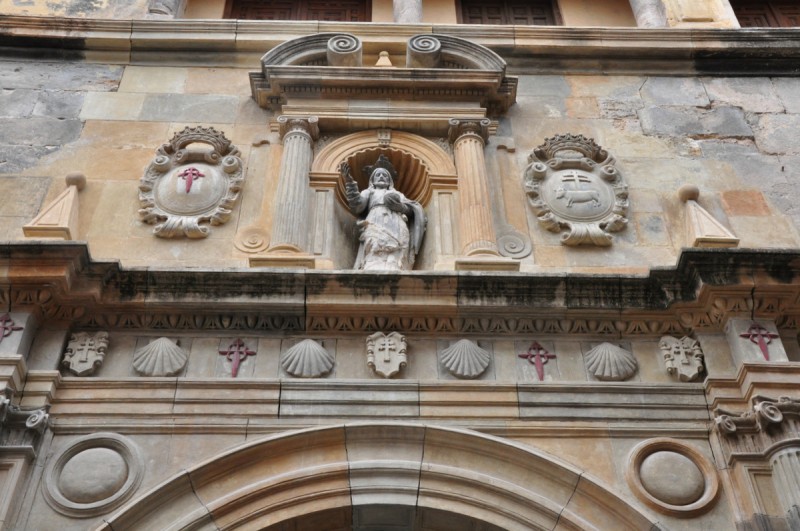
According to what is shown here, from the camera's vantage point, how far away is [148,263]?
8.33m

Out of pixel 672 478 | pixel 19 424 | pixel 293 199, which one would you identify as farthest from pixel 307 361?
pixel 672 478

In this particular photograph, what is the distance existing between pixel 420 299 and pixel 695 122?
424 centimetres

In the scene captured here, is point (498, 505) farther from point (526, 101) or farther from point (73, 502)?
point (526, 101)

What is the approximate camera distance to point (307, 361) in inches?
291

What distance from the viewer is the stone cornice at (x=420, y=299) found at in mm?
7594

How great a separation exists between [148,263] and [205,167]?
1.32m

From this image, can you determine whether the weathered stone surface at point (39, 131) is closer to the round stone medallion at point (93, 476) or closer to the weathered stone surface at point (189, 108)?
the weathered stone surface at point (189, 108)

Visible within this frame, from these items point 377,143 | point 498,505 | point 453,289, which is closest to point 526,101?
point 377,143

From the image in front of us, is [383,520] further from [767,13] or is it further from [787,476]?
[767,13]

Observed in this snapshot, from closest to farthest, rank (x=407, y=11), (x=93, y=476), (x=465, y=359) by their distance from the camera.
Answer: (x=93, y=476) < (x=465, y=359) < (x=407, y=11)

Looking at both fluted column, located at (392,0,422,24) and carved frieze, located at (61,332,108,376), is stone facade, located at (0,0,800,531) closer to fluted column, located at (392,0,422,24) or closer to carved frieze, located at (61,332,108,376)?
carved frieze, located at (61,332,108,376)

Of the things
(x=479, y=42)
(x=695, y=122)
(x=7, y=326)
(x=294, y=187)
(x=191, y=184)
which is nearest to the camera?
(x=7, y=326)

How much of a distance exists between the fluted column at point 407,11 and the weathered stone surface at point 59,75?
136 inches

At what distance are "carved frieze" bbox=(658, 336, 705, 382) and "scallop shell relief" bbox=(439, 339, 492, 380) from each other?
1439mm
